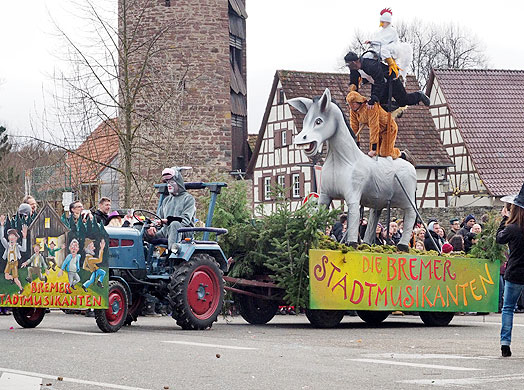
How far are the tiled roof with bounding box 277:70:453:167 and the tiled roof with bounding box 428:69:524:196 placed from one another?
1.54 meters

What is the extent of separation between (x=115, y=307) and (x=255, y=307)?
11.6 feet

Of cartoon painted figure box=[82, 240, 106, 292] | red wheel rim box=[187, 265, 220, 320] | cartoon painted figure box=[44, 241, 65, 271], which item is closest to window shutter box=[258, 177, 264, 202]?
red wheel rim box=[187, 265, 220, 320]

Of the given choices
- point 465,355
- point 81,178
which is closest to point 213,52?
point 81,178

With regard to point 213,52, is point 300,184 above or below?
below

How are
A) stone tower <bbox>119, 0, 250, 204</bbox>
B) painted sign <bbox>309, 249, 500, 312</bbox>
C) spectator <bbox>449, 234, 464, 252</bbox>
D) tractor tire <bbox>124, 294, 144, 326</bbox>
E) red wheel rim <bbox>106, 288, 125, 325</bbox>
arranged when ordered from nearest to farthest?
1. red wheel rim <bbox>106, 288, 125, 325</bbox>
2. tractor tire <bbox>124, 294, 144, 326</bbox>
3. painted sign <bbox>309, 249, 500, 312</bbox>
4. spectator <bbox>449, 234, 464, 252</bbox>
5. stone tower <bbox>119, 0, 250, 204</bbox>

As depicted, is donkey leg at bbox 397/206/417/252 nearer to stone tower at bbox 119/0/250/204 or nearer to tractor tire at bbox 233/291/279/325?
tractor tire at bbox 233/291/279/325

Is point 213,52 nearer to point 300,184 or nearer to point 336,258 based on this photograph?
point 300,184

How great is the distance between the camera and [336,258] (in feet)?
58.3

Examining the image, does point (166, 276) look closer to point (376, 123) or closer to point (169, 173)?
point (169, 173)

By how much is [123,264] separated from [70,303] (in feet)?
3.19

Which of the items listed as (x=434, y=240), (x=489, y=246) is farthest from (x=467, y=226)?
(x=489, y=246)

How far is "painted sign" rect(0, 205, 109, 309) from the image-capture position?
15.5 m

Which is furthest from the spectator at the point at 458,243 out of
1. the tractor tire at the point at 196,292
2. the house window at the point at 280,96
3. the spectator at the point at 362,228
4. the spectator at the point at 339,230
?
the house window at the point at 280,96

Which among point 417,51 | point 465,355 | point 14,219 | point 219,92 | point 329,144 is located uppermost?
point 417,51
